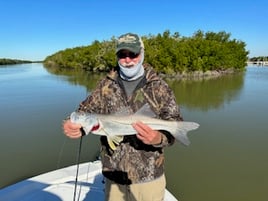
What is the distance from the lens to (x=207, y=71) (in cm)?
4306

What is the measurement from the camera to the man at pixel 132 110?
2.28 m

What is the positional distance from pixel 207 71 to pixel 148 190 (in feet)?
139

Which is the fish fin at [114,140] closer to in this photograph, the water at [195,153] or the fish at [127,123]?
the fish at [127,123]

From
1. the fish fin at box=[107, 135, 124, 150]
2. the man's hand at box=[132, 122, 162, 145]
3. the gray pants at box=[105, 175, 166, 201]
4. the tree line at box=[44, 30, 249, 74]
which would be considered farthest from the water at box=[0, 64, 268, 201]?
the tree line at box=[44, 30, 249, 74]

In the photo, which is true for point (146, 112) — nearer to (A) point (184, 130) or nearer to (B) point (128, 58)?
(A) point (184, 130)

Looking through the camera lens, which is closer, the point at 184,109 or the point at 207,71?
the point at 184,109

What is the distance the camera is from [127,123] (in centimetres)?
206

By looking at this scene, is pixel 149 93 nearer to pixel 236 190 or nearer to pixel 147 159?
pixel 147 159

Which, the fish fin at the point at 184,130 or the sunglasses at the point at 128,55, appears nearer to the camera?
the fish fin at the point at 184,130

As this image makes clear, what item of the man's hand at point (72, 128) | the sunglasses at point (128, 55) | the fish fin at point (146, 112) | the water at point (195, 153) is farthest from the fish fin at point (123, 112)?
the water at point (195, 153)

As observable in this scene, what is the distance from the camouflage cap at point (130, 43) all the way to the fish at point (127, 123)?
0.46 metres

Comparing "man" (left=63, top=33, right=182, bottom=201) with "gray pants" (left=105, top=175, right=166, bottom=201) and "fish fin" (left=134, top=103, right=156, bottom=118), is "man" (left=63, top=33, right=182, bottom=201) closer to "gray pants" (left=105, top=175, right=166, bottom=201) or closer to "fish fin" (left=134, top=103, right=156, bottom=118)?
"gray pants" (left=105, top=175, right=166, bottom=201)

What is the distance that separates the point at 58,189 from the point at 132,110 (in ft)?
8.19

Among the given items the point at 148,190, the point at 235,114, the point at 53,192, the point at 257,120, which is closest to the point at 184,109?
the point at 235,114
